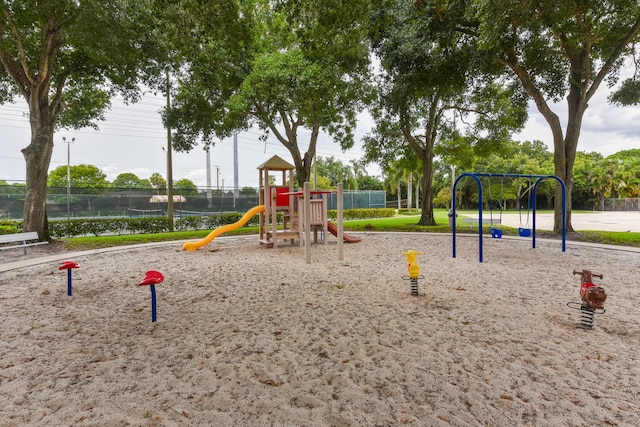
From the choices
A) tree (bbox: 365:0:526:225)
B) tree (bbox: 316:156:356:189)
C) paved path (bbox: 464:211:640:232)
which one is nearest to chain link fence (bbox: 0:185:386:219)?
tree (bbox: 365:0:526:225)

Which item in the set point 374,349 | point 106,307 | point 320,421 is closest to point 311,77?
point 106,307

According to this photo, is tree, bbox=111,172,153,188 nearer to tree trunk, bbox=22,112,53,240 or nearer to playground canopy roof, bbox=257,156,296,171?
tree trunk, bbox=22,112,53,240

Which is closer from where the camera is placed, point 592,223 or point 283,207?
point 283,207

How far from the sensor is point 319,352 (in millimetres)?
3182

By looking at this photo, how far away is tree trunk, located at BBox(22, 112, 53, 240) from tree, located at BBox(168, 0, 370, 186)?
4534 millimetres

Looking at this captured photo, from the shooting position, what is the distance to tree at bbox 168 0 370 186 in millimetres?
12239

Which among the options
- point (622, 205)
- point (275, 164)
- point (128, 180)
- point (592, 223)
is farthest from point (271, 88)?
Result: point (128, 180)

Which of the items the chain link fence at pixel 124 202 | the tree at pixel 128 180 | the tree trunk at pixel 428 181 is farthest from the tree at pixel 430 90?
the tree at pixel 128 180

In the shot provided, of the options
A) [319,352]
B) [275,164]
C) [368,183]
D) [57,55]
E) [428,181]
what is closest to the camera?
[319,352]

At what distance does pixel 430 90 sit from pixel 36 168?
14622 mm

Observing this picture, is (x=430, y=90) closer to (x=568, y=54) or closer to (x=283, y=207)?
(x=568, y=54)

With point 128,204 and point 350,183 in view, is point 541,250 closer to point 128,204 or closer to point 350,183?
point 128,204

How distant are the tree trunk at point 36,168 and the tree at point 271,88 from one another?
4.53m

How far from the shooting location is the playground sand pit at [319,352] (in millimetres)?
2279
